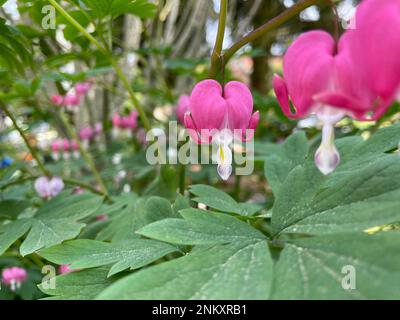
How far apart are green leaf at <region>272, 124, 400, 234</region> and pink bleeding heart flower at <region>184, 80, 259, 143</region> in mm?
142

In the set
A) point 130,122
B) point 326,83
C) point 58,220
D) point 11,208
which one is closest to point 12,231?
point 58,220

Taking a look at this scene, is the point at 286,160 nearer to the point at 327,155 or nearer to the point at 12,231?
the point at 327,155

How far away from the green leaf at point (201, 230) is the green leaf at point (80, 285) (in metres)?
0.16

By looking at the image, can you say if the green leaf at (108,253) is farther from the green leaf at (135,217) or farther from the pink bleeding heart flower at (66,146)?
the pink bleeding heart flower at (66,146)

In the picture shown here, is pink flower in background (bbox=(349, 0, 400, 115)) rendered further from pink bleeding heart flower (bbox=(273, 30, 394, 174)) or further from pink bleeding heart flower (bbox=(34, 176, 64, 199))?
pink bleeding heart flower (bbox=(34, 176, 64, 199))

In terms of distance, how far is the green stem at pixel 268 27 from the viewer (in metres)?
0.67

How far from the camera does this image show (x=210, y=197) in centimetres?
88

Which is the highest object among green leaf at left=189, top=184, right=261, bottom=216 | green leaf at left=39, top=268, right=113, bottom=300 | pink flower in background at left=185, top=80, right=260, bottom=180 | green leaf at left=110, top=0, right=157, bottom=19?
green leaf at left=110, top=0, right=157, bottom=19

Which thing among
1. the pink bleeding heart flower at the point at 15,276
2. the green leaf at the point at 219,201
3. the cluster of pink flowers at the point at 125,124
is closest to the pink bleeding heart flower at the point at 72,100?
the cluster of pink flowers at the point at 125,124

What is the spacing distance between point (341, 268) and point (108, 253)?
16.1 inches

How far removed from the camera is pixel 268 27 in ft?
2.36

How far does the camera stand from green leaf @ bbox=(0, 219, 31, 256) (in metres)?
0.88

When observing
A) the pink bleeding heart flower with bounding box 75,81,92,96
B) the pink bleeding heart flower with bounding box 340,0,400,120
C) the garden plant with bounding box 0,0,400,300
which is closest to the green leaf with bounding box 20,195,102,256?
the garden plant with bounding box 0,0,400,300
